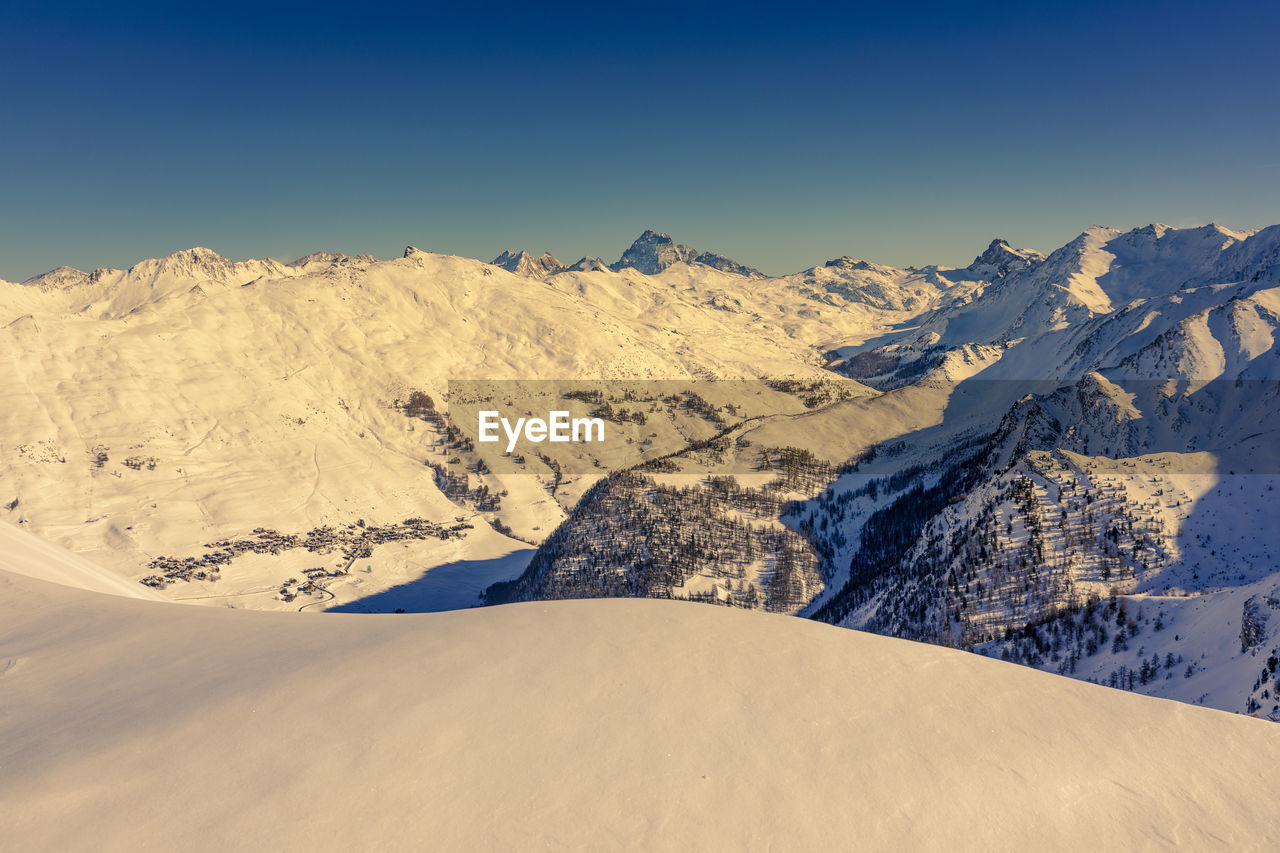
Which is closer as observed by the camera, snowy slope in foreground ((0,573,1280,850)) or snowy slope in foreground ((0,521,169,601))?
snowy slope in foreground ((0,573,1280,850))

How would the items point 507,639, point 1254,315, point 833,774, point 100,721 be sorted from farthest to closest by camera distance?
point 1254,315
point 507,639
point 100,721
point 833,774

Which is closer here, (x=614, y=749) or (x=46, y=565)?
(x=614, y=749)

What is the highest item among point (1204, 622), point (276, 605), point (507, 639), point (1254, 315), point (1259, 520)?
point (1254, 315)

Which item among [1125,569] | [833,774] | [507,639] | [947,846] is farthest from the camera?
[1125,569]

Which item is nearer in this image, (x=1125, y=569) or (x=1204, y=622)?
(x=1204, y=622)

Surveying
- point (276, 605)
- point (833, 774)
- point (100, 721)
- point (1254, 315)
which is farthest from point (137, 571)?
point (1254, 315)

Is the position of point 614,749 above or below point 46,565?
below

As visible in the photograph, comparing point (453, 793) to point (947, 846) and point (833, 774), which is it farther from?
point (947, 846)

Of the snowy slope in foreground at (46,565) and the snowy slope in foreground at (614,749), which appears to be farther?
the snowy slope in foreground at (46,565)
